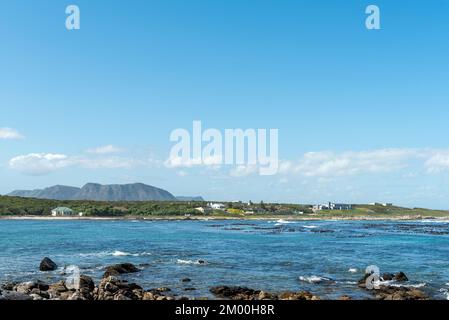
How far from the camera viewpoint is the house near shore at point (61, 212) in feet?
539

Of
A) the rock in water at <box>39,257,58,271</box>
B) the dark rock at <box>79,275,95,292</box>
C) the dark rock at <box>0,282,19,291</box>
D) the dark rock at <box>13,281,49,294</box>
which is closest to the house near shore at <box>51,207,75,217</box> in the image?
the rock in water at <box>39,257,58,271</box>

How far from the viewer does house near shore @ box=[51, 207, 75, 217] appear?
16421cm

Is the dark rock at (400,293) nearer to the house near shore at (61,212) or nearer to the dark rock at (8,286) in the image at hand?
the dark rock at (8,286)

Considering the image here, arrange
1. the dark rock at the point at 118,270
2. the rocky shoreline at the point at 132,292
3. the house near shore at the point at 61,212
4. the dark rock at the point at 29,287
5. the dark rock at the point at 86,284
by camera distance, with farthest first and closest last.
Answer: the house near shore at the point at 61,212 < the dark rock at the point at 118,270 < the dark rock at the point at 86,284 < the dark rock at the point at 29,287 < the rocky shoreline at the point at 132,292

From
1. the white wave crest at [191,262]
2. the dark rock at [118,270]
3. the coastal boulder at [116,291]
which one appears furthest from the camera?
the white wave crest at [191,262]

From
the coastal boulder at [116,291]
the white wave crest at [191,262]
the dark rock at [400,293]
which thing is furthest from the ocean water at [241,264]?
the coastal boulder at [116,291]

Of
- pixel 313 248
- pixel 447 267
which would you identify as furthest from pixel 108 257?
pixel 447 267

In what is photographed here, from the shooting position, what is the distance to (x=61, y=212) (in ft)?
543

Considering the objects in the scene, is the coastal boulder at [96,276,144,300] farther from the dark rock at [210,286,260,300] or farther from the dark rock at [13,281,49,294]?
the dark rock at [210,286,260,300]

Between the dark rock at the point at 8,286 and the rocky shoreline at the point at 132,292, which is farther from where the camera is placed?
the dark rock at the point at 8,286

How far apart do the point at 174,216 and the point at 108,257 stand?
126689 millimetres

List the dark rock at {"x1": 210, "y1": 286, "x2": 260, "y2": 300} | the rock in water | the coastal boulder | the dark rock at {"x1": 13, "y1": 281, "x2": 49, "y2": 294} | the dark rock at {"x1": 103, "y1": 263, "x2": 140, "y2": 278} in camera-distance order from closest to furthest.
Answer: the coastal boulder, the dark rock at {"x1": 13, "y1": 281, "x2": 49, "y2": 294}, the dark rock at {"x1": 210, "y1": 286, "x2": 260, "y2": 300}, the dark rock at {"x1": 103, "y1": 263, "x2": 140, "y2": 278}, the rock in water

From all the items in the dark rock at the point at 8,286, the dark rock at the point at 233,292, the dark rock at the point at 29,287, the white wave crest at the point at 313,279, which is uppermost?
the dark rock at the point at 29,287

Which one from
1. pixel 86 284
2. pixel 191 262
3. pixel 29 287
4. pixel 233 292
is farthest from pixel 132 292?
pixel 191 262
